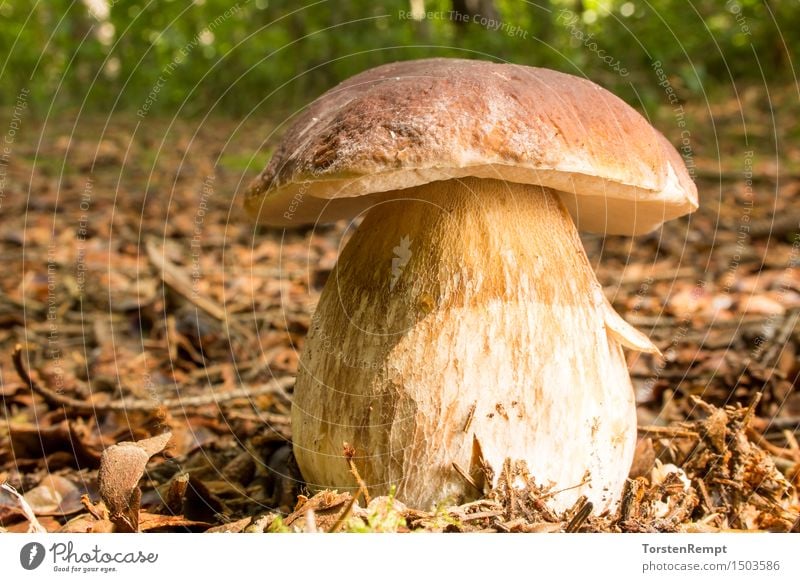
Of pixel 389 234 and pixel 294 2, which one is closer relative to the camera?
pixel 389 234

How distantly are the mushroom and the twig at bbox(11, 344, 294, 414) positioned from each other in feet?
2.99

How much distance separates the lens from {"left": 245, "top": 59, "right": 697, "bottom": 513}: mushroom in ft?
5.32

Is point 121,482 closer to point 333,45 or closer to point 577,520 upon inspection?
point 577,520

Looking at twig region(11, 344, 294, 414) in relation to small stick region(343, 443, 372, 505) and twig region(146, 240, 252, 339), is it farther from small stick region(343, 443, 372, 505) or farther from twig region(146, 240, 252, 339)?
small stick region(343, 443, 372, 505)

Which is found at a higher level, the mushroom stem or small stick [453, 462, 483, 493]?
the mushroom stem

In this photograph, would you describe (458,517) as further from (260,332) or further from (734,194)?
(734,194)

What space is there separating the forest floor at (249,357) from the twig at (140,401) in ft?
0.04

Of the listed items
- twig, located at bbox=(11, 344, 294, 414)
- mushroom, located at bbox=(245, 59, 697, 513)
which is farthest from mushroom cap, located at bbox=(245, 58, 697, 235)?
twig, located at bbox=(11, 344, 294, 414)

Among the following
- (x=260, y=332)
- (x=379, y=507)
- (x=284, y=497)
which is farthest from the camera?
(x=260, y=332)

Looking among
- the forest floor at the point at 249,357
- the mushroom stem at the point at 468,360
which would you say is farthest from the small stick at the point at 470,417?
→ the forest floor at the point at 249,357

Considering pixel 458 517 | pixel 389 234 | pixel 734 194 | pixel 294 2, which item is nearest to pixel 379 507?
pixel 458 517

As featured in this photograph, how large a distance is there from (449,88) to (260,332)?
2.36m
